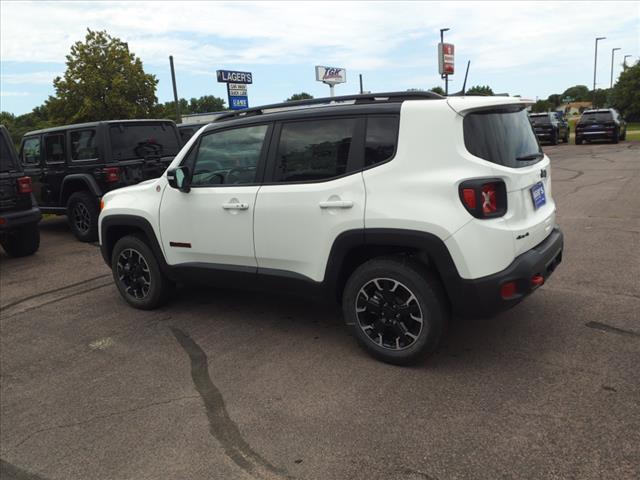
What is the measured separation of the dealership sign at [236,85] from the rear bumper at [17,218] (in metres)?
18.3

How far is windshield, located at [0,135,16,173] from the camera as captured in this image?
737cm

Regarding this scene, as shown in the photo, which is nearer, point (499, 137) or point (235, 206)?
point (499, 137)

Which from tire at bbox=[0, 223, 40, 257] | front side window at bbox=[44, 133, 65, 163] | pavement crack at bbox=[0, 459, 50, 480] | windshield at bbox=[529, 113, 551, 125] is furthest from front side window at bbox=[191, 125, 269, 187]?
windshield at bbox=[529, 113, 551, 125]

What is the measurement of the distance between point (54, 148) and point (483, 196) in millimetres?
8213

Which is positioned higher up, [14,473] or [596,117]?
[596,117]

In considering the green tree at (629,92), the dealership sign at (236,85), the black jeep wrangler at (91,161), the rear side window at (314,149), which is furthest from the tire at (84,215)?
the green tree at (629,92)

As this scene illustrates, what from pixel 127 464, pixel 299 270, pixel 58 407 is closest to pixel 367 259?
pixel 299 270

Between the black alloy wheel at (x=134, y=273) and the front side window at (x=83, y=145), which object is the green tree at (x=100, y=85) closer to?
the front side window at (x=83, y=145)

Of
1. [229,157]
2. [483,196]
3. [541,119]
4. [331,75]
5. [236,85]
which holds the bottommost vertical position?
[541,119]

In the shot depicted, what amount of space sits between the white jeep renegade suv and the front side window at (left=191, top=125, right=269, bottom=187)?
0.01m

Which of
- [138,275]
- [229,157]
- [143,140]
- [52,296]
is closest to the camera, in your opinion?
[229,157]

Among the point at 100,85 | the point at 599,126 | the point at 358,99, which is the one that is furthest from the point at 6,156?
the point at 100,85

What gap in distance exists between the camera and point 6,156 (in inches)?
292

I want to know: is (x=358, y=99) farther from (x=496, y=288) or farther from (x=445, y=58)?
(x=445, y=58)
